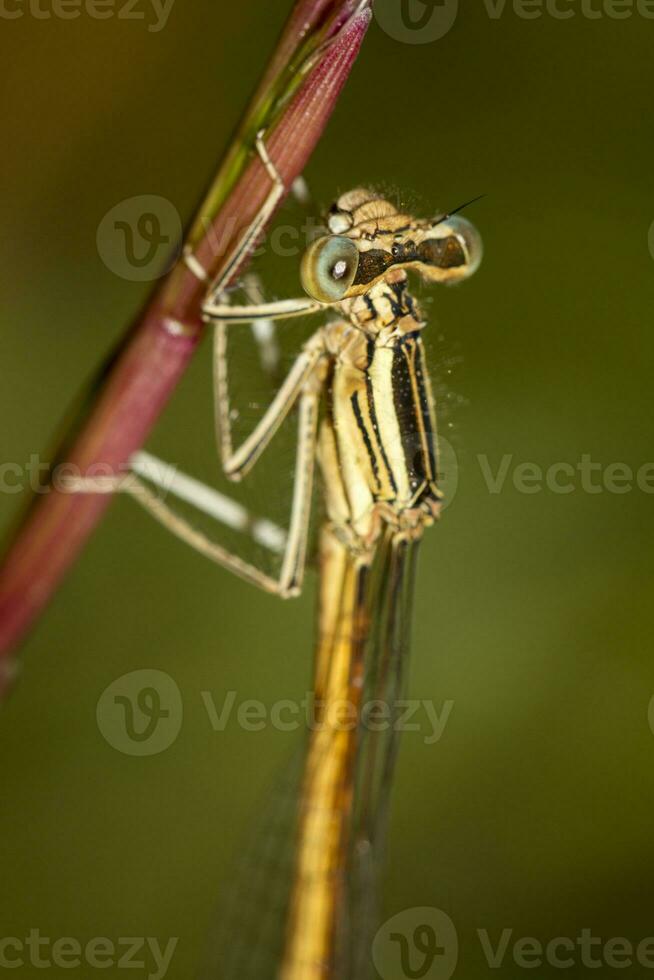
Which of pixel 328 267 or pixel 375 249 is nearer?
pixel 328 267

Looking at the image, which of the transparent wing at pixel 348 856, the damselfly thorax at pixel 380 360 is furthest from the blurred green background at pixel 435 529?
the damselfly thorax at pixel 380 360

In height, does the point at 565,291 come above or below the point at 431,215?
above

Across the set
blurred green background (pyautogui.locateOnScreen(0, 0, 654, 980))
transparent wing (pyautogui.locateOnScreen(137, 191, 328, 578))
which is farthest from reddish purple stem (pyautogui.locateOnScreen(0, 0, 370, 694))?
blurred green background (pyautogui.locateOnScreen(0, 0, 654, 980))

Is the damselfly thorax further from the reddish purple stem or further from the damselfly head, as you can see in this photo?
the reddish purple stem

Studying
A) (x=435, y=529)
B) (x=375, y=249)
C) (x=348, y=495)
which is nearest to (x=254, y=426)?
(x=348, y=495)

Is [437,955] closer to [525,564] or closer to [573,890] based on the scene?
[573,890]

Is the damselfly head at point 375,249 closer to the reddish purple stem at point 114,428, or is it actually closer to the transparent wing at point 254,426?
the transparent wing at point 254,426

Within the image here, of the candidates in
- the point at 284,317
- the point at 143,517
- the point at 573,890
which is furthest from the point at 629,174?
the point at 573,890

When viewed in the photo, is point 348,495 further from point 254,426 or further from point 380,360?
point 380,360
